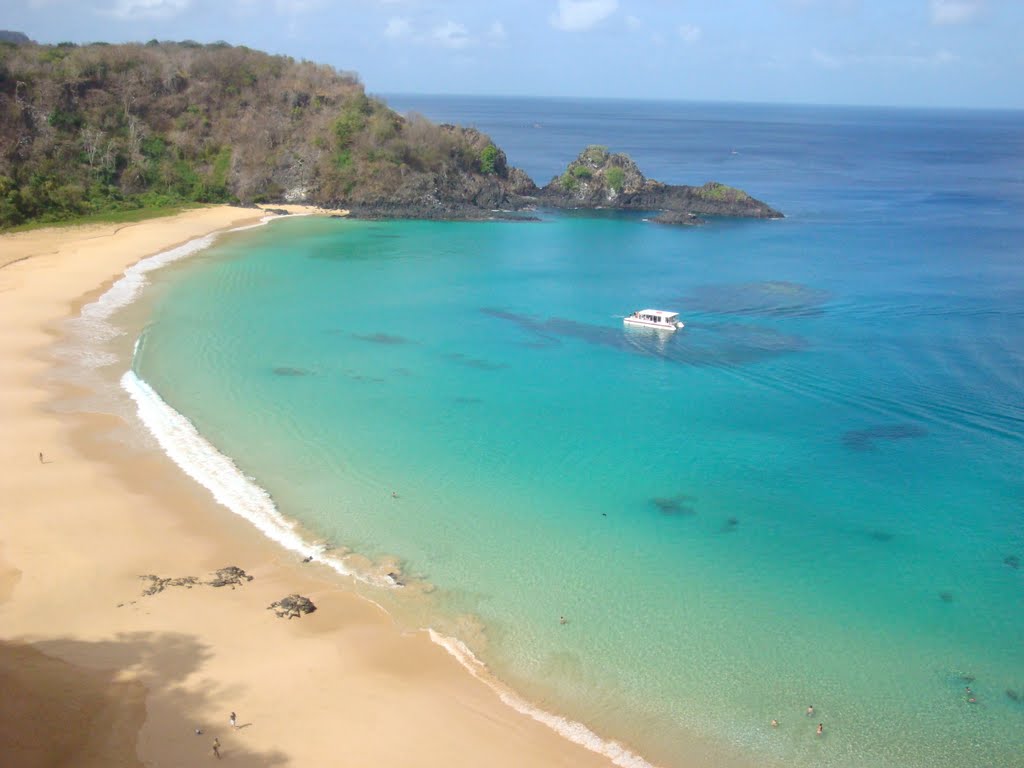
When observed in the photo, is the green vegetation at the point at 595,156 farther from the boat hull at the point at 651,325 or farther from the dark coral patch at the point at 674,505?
the dark coral patch at the point at 674,505

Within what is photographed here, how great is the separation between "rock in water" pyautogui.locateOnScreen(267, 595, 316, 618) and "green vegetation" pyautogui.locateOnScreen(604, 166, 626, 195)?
64703 millimetres

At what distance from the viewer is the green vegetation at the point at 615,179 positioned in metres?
77.3

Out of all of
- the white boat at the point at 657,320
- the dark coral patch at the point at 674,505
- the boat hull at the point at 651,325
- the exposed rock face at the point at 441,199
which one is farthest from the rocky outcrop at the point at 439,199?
the dark coral patch at the point at 674,505

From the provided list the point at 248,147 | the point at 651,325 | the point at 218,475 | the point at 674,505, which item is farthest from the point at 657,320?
the point at 248,147

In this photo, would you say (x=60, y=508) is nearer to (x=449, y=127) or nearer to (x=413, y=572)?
(x=413, y=572)

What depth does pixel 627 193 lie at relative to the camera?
77688mm

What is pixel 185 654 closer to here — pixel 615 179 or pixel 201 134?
pixel 615 179

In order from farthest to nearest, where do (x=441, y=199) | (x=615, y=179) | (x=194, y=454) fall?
(x=615, y=179) < (x=441, y=199) < (x=194, y=454)

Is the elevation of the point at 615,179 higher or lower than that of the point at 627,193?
higher

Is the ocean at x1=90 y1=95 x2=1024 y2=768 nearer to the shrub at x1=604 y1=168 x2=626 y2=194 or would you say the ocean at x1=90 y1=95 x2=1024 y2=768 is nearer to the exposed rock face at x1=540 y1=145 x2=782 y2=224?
the exposed rock face at x1=540 y1=145 x2=782 y2=224

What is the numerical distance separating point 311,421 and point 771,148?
A: 484 ft

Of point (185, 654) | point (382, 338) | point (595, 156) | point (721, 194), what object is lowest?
point (185, 654)

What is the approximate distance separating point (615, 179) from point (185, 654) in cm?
6722

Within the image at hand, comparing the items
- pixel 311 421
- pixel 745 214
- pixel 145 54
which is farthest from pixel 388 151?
pixel 311 421
